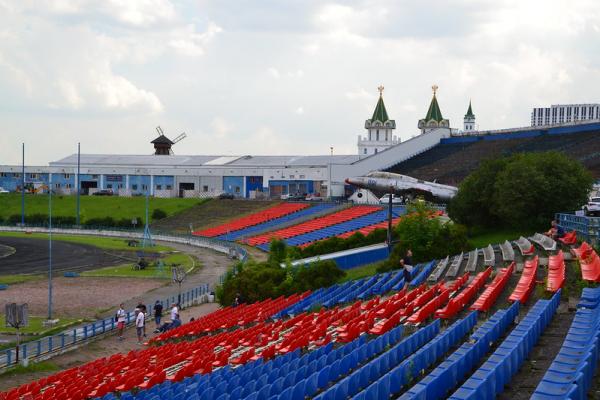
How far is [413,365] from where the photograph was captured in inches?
611

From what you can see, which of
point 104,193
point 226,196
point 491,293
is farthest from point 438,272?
point 104,193

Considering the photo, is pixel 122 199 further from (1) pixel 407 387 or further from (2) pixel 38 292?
(1) pixel 407 387

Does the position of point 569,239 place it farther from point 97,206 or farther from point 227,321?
point 97,206

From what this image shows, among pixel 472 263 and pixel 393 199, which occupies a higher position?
pixel 393 199

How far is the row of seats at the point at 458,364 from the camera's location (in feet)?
43.6

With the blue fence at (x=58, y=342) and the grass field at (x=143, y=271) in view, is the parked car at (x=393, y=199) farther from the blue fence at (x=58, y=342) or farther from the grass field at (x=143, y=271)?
the blue fence at (x=58, y=342)

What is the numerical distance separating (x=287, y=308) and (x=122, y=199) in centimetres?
8485

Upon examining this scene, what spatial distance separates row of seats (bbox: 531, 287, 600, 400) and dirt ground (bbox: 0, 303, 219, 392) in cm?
1748

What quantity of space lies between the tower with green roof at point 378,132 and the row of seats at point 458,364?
380 feet

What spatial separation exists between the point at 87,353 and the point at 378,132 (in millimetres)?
108531

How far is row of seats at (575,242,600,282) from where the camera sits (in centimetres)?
2234

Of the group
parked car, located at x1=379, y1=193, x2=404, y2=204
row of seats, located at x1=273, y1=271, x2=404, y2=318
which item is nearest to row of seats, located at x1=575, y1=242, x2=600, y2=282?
row of seats, located at x1=273, y1=271, x2=404, y2=318

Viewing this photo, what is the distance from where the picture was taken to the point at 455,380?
14664 millimetres

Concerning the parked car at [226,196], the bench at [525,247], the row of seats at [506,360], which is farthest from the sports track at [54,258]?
the row of seats at [506,360]
